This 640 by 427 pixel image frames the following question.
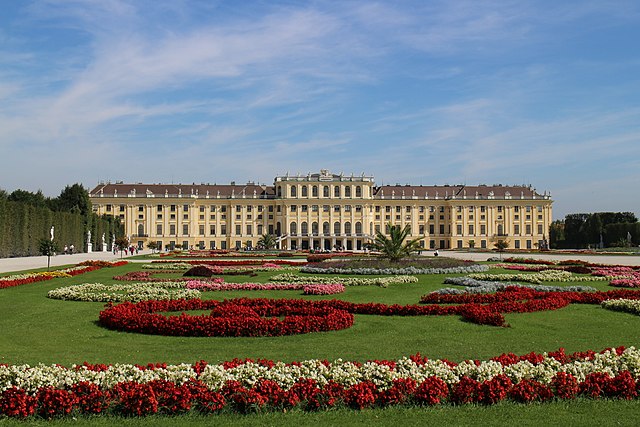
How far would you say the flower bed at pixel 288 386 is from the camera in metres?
5.81

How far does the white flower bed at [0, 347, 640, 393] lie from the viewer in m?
6.09

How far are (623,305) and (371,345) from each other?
6.28 metres

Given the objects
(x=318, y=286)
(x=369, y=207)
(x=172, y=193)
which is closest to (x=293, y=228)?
(x=369, y=207)

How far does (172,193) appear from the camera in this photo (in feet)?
276

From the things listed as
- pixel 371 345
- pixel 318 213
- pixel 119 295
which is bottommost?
pixel 371 345

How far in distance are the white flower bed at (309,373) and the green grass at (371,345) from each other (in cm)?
41

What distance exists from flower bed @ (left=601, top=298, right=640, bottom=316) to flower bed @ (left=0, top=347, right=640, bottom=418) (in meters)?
6.11

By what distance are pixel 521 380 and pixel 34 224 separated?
47.5 m

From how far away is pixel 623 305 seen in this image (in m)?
12.5

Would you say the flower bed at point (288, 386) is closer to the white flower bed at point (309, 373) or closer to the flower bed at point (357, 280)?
the white flower bed at point (309, 373)

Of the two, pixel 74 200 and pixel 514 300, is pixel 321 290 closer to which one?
pixel 514 300

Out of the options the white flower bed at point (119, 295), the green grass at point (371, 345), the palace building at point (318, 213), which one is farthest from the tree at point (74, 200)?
the green grass at point (371, 345)

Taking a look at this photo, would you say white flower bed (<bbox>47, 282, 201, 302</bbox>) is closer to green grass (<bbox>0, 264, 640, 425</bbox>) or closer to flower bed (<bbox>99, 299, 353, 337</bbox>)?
green grass (<bbox>0, 264, 640, 425</bbox>)

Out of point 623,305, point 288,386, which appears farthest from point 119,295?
point 623,305
